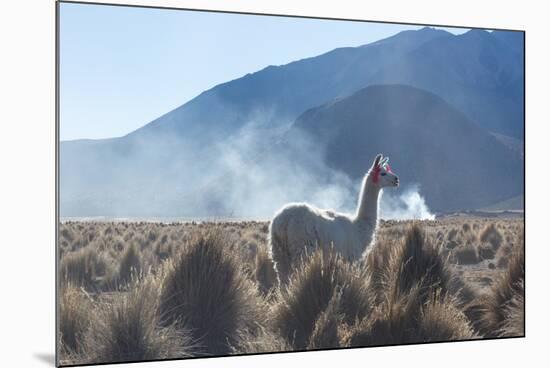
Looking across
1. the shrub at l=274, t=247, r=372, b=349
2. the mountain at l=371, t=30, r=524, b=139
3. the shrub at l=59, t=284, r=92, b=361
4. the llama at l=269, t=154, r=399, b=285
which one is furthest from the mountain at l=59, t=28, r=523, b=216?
the shrub at l=274, t=247, r=372, b=349

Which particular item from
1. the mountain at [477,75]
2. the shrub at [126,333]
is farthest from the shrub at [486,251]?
the shrub at [126,333]

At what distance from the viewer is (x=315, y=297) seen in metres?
7.97

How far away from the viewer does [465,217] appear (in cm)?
974

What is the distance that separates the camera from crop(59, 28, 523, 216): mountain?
8.16 metres

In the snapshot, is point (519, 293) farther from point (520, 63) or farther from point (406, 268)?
point (520, 63)

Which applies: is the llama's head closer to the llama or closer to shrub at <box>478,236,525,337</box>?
the llama

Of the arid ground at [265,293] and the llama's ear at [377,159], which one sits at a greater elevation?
the llama's ear at [377,159]

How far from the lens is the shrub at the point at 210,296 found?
782cm

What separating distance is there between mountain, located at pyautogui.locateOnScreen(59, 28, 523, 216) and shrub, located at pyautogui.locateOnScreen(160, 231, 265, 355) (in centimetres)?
53

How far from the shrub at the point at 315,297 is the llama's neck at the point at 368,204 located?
1.25m

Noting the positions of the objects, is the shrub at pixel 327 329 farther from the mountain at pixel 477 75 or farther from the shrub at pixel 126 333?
the mountain at pixel 477 75

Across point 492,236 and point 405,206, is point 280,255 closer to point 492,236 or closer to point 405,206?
point 405,206

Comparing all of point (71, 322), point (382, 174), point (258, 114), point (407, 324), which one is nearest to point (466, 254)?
point (382, 174)

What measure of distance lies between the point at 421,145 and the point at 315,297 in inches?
83.2
